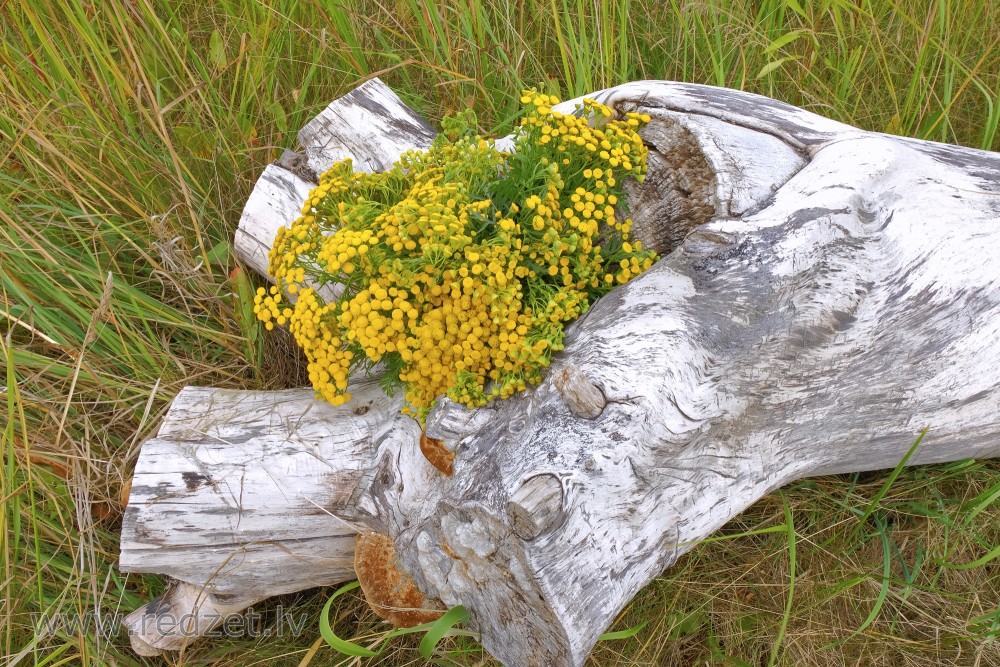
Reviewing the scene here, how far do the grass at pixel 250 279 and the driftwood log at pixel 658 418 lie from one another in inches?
11.4

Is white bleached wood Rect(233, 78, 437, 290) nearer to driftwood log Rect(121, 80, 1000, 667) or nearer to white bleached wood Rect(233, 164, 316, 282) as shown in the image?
white bleached wood Rect(233, 164, 316, 282)

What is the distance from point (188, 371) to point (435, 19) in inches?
70.4

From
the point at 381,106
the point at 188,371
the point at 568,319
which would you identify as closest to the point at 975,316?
the point at 568,319

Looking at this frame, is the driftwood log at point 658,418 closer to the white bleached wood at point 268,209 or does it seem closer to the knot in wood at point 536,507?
the knot in wood at point 536,507

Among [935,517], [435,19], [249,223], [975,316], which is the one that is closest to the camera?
[975,316]

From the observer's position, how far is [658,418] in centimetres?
178

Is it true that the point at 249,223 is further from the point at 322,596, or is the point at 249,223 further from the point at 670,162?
the point at 670,162

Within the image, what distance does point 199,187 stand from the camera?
298 centimetres

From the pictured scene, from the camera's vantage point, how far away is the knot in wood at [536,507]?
165 centimetres

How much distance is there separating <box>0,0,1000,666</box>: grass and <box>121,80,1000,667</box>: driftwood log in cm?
29

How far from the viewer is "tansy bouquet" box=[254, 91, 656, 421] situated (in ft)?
6.13

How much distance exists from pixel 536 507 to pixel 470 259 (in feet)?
2.03

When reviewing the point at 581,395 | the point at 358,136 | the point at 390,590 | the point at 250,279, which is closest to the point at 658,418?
the point at 581,395

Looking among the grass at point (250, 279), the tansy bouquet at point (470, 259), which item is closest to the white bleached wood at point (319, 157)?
the grass at point (250, 279)
